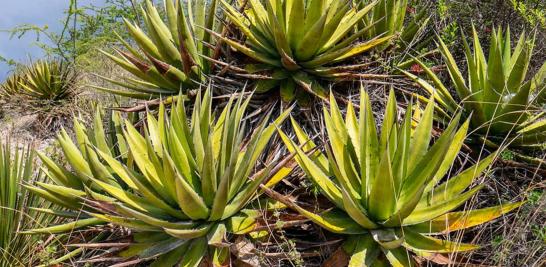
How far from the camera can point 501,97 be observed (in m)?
2.95

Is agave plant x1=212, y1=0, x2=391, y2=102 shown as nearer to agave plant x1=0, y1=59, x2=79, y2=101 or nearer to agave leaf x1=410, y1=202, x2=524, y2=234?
agave leaf x1=410, y1=202, x2=524, y2=234

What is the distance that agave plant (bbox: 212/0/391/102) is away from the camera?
3117 mm

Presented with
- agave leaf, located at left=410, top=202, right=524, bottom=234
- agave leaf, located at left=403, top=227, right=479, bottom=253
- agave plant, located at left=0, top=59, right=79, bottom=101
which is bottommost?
agave plant, located at left=0, top=59, right=79, bottom=101

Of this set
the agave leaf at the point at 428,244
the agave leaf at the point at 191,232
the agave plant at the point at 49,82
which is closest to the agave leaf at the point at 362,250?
the agave leaf at the point at 428,244

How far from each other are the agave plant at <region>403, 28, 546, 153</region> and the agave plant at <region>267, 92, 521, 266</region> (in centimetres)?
49

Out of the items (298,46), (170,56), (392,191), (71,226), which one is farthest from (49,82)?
(392,191)

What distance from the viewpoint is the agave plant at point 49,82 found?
8.19 m

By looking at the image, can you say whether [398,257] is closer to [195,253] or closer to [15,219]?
[195,253]

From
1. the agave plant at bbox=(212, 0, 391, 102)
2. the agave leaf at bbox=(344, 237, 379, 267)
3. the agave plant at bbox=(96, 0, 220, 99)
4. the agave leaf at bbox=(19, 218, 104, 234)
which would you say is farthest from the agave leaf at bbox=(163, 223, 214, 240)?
the agave plant at bbox=(96, 0, 220, 99)

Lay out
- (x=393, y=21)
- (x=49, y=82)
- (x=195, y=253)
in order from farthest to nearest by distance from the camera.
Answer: (x=49, y=82) → (x=393, y=21) → (x=195, y=253)

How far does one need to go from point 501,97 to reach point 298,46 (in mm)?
1201

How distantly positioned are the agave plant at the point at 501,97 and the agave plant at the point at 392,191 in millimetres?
491

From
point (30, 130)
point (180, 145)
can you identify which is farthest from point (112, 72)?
point (180, 145)

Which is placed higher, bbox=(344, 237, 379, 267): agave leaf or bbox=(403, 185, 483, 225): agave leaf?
bbox=(403, 185, 483, 225): agave leaf
